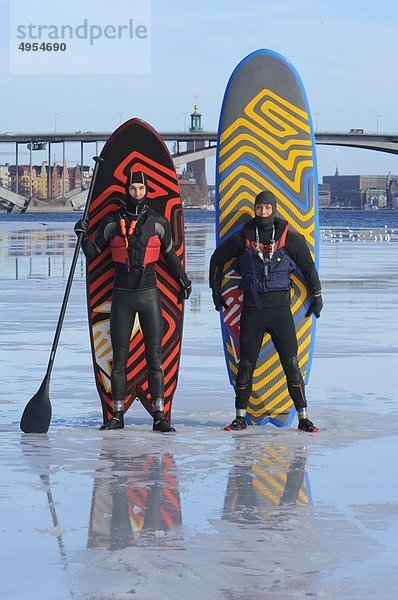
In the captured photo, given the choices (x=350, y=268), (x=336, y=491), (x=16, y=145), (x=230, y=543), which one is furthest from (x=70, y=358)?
(x=16, y=145)

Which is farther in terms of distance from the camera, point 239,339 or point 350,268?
point 350,268

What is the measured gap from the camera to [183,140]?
113188 millimetres

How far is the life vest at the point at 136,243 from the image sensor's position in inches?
275

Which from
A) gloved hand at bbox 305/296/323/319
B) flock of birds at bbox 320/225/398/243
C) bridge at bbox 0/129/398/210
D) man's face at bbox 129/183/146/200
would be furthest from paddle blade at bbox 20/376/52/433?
bridge at bbox 0/129/398/210

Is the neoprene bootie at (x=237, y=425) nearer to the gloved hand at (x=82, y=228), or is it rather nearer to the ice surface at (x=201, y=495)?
the ice surface at (x=201, y=495)

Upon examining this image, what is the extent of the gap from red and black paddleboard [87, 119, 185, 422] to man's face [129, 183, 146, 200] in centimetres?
45

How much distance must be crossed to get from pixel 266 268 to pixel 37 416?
4.77 feet

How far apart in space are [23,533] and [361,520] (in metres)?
1.23

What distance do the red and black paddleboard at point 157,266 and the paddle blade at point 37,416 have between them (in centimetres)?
57

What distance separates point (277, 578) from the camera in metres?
3.93

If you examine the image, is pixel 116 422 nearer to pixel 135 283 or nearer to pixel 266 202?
pixel 135 283

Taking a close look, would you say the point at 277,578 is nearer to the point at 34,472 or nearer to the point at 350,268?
the point at 34,472

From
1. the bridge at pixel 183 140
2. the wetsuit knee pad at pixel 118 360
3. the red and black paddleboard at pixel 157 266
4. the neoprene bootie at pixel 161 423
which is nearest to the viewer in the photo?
the neoprene bootie at pixel 161 423

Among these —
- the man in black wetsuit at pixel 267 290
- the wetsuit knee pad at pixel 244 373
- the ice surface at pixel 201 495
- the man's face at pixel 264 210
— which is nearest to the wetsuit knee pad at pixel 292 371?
the man in black wetsuit at pixel 267 290
